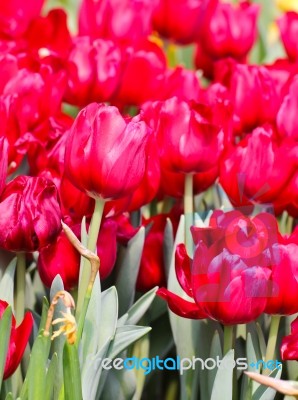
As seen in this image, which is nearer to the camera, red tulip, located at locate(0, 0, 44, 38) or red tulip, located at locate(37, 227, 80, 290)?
red tulip, located at locate(37, 227, 80, 290)

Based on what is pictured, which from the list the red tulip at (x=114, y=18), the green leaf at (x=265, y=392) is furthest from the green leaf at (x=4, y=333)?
the red tulip at (x=114, y=18)

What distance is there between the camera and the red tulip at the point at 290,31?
127 centimetres

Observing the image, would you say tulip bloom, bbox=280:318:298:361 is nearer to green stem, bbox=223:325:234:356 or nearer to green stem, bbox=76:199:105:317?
green stem, bbox=223:325:234:356

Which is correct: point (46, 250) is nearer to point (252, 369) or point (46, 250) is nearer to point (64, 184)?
point (64, 184)

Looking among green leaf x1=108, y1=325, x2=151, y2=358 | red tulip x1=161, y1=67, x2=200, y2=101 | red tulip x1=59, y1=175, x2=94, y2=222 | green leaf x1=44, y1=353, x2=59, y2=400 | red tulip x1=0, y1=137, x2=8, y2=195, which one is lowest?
green leaf x1=108, y1=325, x2=151, y2=358

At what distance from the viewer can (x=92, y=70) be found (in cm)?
111

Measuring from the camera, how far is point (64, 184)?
0.83m

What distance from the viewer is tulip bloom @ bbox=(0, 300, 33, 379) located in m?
0.73

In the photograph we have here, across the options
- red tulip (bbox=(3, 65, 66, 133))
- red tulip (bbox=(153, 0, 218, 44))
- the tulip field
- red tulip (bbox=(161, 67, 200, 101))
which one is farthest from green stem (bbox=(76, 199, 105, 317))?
red tulip (bbox=(153, 0, 218, 44))

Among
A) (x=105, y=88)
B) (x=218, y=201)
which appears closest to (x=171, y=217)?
(x=218, y=201)

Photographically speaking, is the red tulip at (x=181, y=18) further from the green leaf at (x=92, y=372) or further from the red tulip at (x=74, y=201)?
the green leaf at (x=92, y=372)

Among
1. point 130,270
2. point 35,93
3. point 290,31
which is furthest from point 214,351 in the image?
point 290,31

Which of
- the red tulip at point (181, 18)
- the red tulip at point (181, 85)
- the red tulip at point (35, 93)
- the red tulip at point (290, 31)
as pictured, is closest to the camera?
the red tulip at point (35, 93)

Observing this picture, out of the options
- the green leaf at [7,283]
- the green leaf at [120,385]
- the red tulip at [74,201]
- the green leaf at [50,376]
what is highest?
the red tulip at [74,201]
